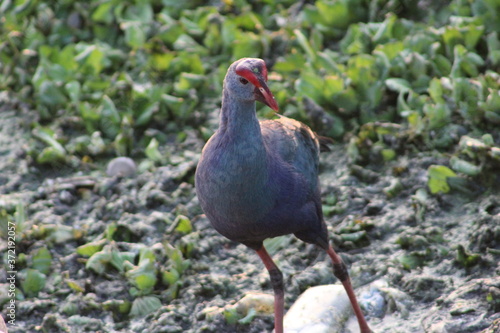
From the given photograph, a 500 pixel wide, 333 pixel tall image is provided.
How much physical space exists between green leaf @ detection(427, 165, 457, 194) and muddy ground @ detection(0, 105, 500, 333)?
0.26ft

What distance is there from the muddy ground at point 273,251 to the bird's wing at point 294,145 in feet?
2.67

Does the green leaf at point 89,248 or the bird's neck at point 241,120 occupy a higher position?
the bird's neck at point 241,120

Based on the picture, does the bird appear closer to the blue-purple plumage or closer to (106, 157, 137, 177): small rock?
the blue-purple plumage

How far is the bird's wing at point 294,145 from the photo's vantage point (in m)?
4.25

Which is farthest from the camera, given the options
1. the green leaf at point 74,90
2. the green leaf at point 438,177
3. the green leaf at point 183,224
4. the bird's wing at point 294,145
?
the green leaf at point 74,90

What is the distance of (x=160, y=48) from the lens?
22.9 feet

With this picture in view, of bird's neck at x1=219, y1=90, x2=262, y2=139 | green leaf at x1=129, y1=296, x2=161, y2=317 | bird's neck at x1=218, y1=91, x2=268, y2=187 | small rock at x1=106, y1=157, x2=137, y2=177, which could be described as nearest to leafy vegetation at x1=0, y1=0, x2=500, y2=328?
green leaf at x1=129, y1=296, x2=161, y2=317

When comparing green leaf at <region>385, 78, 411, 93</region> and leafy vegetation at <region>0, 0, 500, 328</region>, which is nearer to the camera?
leafy vegetation at <region>0, 0, 500, 328</region>

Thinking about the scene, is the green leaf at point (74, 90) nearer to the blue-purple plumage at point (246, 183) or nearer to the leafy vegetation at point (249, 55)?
the leafy vegetation at point (249, 55)

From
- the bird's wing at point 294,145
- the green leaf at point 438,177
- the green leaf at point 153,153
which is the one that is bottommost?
the green leaf at point 153,153

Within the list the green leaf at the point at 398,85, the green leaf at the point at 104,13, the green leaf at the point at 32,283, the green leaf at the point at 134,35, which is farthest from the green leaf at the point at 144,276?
the green leaf at the point at 104,13

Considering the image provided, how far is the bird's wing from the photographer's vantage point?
14.0ft

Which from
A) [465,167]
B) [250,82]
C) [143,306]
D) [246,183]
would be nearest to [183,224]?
[143,306]

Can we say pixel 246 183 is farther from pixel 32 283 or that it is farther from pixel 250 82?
pixel 32 283
